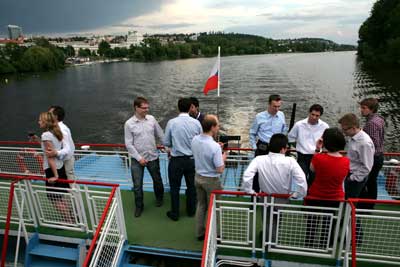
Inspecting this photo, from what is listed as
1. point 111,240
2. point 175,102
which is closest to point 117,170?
point 111,240

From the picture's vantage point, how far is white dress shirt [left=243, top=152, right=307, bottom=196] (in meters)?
3.75

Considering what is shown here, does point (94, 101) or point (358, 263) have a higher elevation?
point (358, 263)

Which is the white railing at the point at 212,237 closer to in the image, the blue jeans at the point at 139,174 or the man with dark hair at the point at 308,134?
the blue jeans at the point at 139,174

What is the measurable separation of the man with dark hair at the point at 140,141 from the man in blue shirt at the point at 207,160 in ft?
3.98

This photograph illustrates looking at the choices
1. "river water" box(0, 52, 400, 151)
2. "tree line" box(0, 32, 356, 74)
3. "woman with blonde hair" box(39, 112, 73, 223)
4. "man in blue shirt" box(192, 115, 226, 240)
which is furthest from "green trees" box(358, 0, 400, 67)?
"woman with blonde hair" box(39, 112, 73, 223)

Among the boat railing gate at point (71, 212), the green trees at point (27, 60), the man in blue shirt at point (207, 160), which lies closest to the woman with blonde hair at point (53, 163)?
the boat railing gate at point (71, 212)

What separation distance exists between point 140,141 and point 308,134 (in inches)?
114

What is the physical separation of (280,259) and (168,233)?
179 centimetres

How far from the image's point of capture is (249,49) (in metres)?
172

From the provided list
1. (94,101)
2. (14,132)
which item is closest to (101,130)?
(14,132)

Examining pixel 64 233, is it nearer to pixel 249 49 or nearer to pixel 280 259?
pixel 280 259

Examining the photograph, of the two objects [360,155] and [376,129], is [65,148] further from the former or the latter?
[376,129]

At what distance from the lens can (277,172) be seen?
388cm

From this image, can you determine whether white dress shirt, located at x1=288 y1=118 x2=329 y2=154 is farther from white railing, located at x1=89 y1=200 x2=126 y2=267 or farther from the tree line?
the tree line
